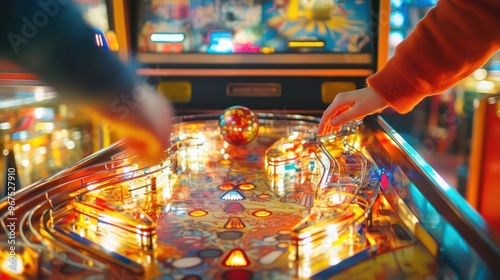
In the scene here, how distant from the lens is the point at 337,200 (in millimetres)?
765

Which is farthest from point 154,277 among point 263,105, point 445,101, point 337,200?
point 445,101

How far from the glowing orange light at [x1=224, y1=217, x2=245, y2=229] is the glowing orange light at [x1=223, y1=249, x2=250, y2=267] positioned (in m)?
0.09

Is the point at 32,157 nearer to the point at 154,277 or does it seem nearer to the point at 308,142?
the point at 308,142

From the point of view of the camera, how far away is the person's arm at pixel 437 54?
0.81 metres

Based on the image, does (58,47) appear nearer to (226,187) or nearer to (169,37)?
(226,187)

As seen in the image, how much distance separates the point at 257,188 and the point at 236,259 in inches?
12.1

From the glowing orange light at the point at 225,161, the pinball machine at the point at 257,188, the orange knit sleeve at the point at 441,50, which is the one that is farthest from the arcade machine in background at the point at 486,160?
the glowing orange light at the point at 225,161

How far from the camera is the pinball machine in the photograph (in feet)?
1.93

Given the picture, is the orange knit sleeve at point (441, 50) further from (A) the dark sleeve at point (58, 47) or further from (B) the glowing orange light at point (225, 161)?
(A) the dark sleeve at point (58, 47)

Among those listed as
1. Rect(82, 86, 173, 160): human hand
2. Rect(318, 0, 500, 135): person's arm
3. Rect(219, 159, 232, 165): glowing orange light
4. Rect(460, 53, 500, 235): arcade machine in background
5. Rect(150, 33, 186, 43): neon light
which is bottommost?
Rect(460, 53, 500, 235): arcade machine in background

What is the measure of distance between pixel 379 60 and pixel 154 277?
1173mm

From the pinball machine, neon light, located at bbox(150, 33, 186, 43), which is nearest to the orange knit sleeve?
the pinball machine
